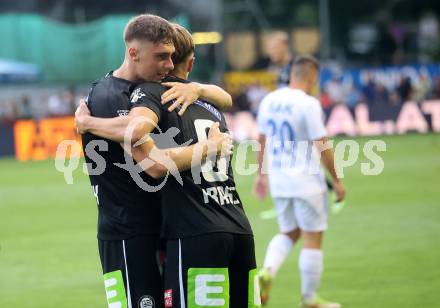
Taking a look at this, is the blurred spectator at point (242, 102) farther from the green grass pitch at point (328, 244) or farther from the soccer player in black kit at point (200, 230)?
the soccer player in black kit at point (200, 230)

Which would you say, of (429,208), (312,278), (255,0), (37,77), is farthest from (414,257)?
(255,0)

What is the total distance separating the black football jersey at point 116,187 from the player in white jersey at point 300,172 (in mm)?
3826

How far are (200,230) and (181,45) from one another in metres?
1.11

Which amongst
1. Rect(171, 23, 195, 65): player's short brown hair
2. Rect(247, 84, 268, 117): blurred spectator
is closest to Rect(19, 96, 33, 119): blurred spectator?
Rect(247, 84, 268, 117): blurred spectator

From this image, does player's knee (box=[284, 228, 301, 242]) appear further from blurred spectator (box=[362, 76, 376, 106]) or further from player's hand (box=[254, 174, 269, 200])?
blurred spectator (box=[362, 76, 376, 106])

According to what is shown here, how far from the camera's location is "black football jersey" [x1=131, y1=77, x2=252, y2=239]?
5.79 meters

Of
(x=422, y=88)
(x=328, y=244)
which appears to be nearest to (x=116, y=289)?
(x=328, y=244)

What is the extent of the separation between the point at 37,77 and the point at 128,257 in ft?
117

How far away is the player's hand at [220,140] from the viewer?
5828 millimetres

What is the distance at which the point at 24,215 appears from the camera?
57.3 ft

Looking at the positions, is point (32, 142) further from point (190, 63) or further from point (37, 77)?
point (190, 63)

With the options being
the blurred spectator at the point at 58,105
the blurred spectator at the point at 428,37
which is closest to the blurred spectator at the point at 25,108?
the blurred spectator at the point at 58,105

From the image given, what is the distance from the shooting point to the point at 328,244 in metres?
13.3

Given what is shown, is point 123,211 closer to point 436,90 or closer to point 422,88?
point 436,90
